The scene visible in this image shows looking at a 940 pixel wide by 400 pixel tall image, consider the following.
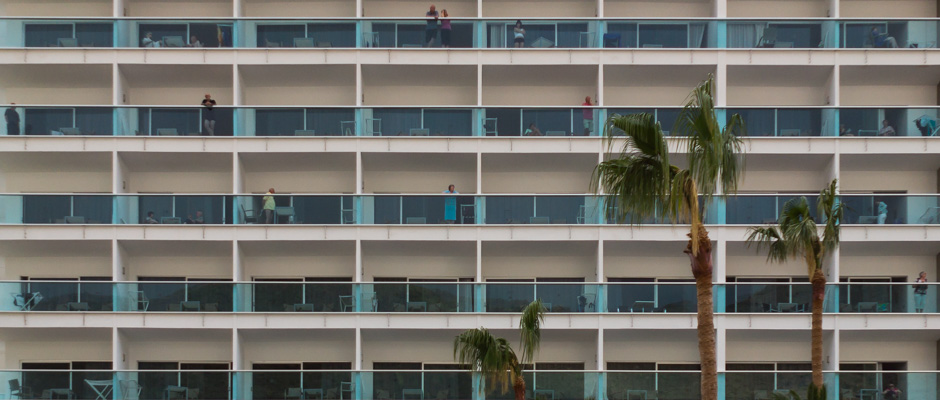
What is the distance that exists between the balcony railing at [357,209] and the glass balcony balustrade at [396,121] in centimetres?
230

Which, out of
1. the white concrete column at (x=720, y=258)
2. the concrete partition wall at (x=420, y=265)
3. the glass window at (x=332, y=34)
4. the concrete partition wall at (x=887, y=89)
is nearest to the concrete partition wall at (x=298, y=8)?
the glass window at (x=332, y=34)

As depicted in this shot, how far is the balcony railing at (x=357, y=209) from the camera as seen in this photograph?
37.5 meters

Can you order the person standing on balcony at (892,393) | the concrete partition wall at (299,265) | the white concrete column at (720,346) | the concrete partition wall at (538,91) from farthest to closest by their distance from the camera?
1. the concrete partition wall at (538,91)
2. the concrete partition wall at (299,265)
3. the white concrete column at (720,346)
4. the person standing on balcony at (892,393)

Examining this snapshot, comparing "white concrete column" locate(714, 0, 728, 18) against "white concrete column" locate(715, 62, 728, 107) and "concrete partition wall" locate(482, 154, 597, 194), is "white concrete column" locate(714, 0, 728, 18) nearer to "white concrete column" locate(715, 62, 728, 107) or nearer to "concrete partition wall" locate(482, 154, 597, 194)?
"white concrete column" locate(715, 62, 728, 107)

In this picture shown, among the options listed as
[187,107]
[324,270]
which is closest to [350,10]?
[187,107]

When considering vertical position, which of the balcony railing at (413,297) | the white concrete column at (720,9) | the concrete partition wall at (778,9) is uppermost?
the concrete partition wall at (778,9)

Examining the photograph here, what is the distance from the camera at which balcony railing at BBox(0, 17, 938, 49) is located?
126 ft

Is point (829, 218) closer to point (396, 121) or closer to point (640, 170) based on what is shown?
point (640, 170)

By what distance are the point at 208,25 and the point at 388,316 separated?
12318mm

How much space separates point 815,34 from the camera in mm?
38656

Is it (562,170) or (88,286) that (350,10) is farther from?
(88,286)

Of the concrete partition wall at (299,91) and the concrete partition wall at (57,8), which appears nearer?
the concrete partition wall at (299,91)

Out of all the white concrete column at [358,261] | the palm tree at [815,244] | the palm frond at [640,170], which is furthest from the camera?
the white concrete column at [358,261]

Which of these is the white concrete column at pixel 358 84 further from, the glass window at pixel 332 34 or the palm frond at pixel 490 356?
the palm frond at pixel 490 356
